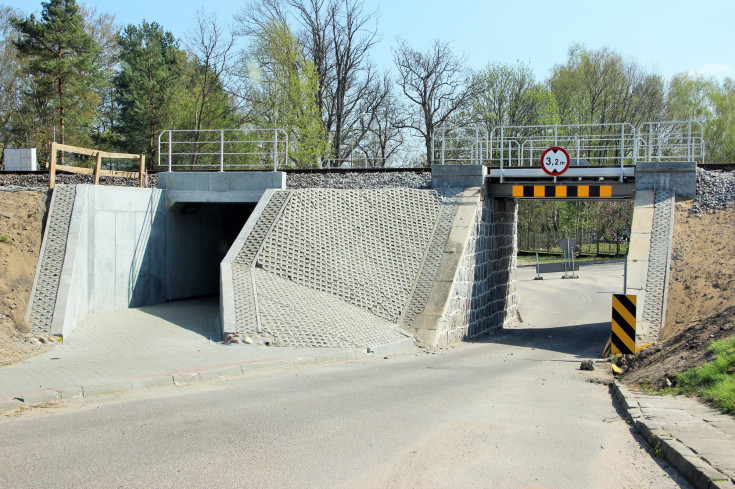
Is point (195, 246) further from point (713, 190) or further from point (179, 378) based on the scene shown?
point (713, 190)

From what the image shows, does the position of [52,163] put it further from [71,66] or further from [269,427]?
[71,66]

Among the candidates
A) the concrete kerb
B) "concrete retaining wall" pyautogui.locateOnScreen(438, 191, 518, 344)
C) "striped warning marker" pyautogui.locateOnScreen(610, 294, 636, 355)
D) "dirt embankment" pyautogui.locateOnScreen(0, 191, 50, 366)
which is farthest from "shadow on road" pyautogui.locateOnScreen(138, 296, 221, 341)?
"striped warning marker" pyautogui.locateOnScreen(610, 294, 636, 355)

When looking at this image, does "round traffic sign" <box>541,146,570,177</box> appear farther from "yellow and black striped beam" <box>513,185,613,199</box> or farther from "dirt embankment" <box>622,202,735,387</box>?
"dirt embankment" <box>622,202,735,387</box>

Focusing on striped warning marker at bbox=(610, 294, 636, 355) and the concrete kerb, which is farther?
striped warning marker at bbox=(610, 294, 636, 355)

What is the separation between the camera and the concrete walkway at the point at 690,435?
5.27 meters

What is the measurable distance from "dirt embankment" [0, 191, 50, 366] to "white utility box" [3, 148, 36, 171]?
→ 8.78 meters

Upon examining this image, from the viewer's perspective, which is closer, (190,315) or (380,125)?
(190,315)

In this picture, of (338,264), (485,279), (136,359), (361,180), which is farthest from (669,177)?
(136,359)

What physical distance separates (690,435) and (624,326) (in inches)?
260

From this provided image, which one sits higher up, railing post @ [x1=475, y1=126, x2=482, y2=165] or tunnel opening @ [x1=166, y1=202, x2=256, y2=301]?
railing post @ [x1=475, y1=126, x2=482, y2=165]

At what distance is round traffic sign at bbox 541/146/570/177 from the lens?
19.9 meters

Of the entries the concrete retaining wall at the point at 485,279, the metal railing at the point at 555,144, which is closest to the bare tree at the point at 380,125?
the metal railing at the point at 555,144

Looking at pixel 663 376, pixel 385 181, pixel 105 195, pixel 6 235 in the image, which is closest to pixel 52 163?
pixel 105 195

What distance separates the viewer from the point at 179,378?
10.0 meters
